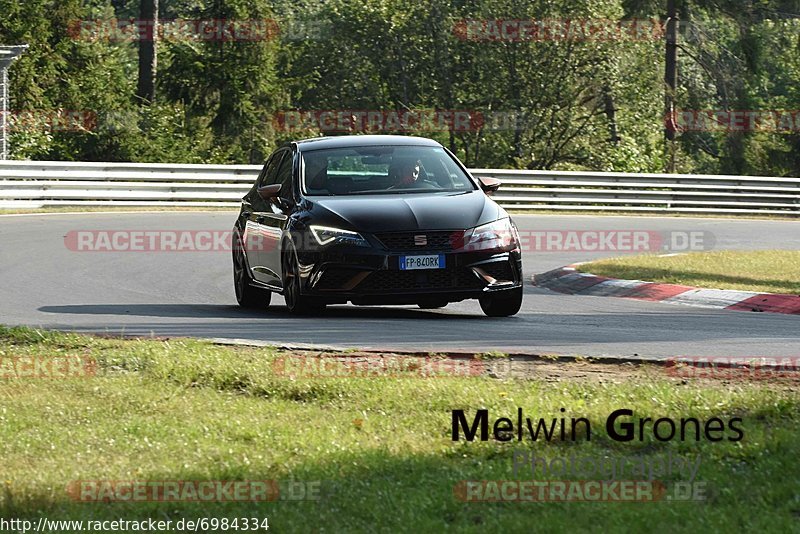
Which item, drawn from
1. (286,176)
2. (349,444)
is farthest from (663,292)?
(349,444)

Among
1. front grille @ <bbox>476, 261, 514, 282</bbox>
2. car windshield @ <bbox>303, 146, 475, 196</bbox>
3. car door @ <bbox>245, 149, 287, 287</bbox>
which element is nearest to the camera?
front grille @ <bbox>476, 261, 514, 282</bbox>

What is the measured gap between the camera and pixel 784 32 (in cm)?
5244

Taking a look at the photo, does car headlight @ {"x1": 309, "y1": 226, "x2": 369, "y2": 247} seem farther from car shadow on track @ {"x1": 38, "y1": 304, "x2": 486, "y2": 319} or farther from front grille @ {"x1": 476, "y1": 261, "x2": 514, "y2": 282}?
front grille @ {"x1": 476, "y1": 261, "x2": 514, "y2": 282}

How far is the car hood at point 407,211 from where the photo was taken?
38.8 feet

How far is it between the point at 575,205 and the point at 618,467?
92.4ft

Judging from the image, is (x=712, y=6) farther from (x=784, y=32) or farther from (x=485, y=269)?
(x=485, y=269)

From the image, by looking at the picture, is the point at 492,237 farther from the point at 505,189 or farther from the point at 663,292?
the point at 505,189

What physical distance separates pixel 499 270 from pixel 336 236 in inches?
58.6

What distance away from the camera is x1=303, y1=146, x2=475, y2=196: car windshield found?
1288cm

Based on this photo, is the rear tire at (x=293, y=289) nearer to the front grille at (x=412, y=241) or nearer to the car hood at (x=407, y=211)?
the car hood at (x=407, y=211)

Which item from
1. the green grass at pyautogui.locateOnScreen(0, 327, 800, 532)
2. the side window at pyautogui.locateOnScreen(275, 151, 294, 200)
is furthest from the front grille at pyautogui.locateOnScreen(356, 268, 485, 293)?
the green grass at pyautogui.locateOnScreen(0, 327, 800, 532)

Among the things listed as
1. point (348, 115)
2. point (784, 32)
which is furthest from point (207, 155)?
point (784, 32)

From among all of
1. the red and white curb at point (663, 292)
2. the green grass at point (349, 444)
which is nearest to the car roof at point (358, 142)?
the red and white curb at point (663, 292)

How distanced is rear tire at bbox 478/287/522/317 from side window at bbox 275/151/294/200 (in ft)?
7.01
